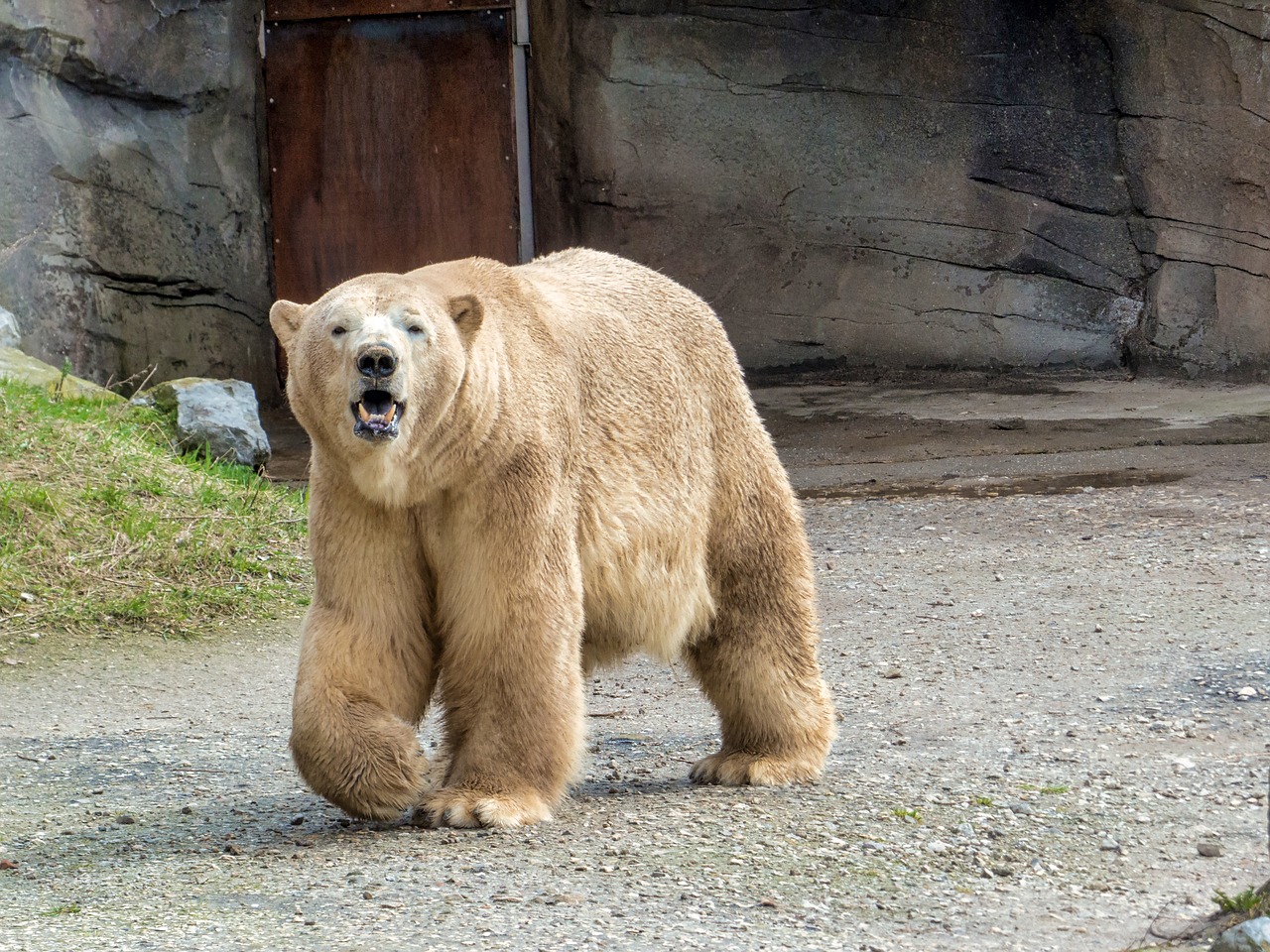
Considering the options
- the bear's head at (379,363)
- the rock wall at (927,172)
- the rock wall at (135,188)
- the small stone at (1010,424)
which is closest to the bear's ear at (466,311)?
the bear's head at (379,363)

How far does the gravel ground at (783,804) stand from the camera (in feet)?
10.3

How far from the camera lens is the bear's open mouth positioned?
11.5 feet

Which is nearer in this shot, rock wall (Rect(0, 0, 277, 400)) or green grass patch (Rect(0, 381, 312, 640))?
green grass patch (Rect(0, 381, 312, 640))

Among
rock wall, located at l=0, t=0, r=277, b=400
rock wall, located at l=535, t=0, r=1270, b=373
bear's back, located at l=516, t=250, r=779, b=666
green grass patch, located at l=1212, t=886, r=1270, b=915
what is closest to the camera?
green grass patch, located at l=1212, t=886, r=1270, b=915

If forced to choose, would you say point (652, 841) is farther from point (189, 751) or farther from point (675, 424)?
point (189, 751)

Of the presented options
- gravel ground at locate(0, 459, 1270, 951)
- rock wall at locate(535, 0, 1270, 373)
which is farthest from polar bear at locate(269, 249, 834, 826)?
rock wall at locate(535, 0, 1270, 373)

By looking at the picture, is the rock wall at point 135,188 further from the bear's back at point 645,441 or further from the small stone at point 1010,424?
the bear's back at point 645,441

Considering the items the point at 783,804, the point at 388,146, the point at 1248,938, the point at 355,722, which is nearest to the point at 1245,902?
the point at 1248,938

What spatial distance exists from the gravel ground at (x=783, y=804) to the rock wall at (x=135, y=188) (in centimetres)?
490

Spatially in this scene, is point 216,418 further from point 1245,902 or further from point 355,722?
point 1245,902

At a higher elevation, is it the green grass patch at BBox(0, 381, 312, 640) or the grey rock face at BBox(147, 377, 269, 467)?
the grey rock face at BBox(147, 377, 269, 467)

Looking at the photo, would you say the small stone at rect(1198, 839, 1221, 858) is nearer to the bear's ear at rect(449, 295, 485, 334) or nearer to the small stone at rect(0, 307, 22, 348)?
the bear's ear at rect(449, 295, 485, 334)

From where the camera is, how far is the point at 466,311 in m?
3.73

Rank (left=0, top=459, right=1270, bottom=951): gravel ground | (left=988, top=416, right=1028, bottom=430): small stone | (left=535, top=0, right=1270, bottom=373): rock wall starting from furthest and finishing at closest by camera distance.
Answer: (left=535, top=0, right=1270, bottom=373): rock wall < (left=988, top=416, right=1028, bottom=430): small stone < (left=0, top=459, right=1270, bottom=951): gravel ground
